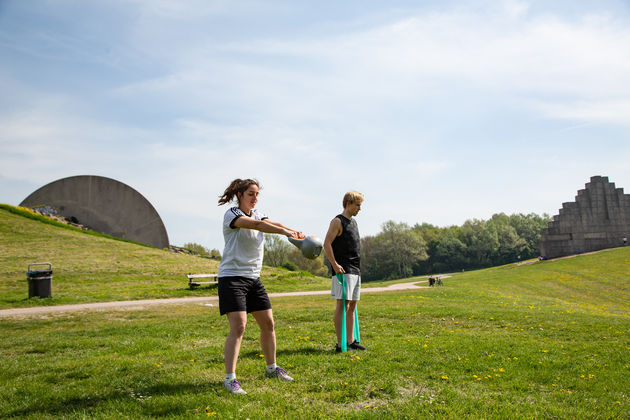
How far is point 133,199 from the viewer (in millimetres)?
44156

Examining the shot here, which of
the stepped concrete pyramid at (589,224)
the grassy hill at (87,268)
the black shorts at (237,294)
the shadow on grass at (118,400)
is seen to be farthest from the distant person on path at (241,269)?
the stepped concrete pyramid at (589,224)

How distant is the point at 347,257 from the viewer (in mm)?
Answer: 6945

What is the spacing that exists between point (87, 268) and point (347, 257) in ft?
71.4

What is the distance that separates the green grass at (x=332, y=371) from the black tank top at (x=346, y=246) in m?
1.36

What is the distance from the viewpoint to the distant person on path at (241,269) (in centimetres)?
487

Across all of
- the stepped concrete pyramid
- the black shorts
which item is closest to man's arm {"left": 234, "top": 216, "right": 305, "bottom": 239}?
the black shorts

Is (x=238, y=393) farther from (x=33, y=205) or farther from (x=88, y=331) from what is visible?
(x=33, y=205)

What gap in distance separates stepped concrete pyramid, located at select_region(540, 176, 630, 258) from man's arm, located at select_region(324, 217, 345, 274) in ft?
128

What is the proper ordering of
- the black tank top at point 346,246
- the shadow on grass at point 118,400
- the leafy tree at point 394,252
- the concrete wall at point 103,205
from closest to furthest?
the shadow on grass at point 118,400 → the black tank top at point 346,246 → the concrete wall at point 103,205 → the leafy tree at point 394,252

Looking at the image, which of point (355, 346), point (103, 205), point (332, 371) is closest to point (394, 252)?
point (103, 205)

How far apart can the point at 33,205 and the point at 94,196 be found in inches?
231

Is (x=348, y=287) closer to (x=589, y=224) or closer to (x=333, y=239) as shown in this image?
(x=333, y=239)

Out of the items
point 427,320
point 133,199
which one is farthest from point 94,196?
point 427,320

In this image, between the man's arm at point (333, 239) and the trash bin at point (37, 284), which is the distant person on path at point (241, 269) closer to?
the man's arm at point (333, 239)
